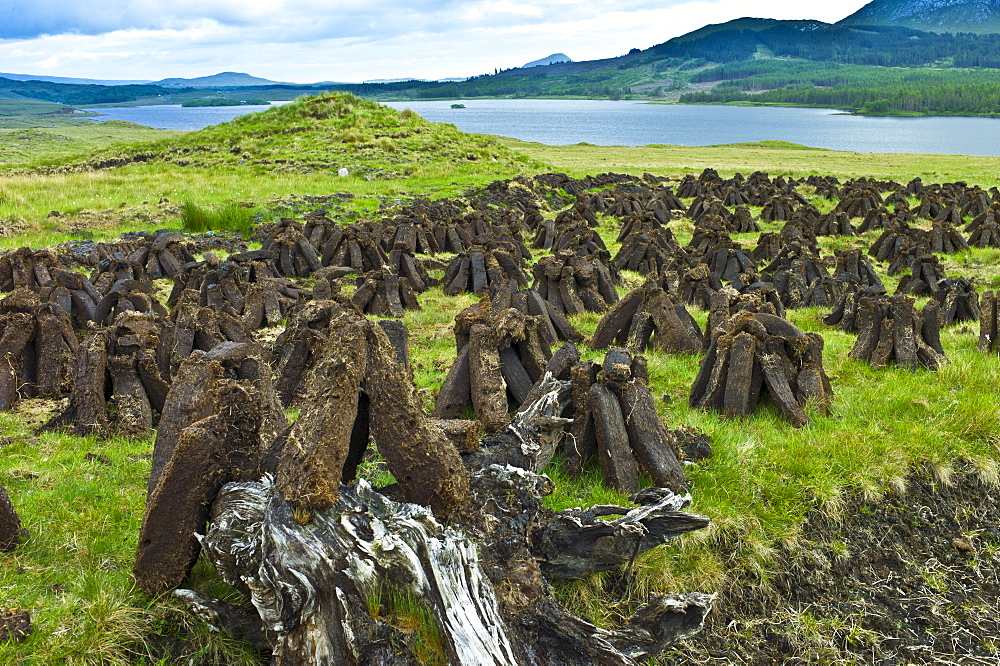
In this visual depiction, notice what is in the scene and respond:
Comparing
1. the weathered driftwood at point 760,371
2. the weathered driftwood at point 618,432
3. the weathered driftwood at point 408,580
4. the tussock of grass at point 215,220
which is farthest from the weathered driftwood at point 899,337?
the tussock of grass at point 215,220

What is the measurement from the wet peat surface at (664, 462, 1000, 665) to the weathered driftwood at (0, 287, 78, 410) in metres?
7.44

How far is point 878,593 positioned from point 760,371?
2.56m

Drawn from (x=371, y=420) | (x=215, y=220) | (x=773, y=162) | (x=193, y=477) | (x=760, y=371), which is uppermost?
(x=773, y=162)

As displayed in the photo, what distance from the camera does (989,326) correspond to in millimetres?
9023

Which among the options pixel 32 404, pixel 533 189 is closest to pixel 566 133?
pixel 533 189

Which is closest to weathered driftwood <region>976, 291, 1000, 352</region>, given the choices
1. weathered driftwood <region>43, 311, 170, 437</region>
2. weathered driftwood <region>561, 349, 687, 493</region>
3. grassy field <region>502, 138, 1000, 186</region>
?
weathered driftwood <region>561, 349, 687, 493</region>

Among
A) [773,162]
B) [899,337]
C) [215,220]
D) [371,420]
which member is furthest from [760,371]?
[773,162]

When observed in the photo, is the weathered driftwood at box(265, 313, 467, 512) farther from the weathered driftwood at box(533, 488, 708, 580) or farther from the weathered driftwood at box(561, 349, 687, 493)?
the weathered driftwood at box(561, 349, 687, 493)

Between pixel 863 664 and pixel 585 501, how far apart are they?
2122 millimetres

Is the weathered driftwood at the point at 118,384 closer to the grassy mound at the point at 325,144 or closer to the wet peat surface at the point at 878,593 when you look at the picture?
the wet peat surface at the point at 878,593

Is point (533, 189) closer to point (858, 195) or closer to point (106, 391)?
point (858, 195)

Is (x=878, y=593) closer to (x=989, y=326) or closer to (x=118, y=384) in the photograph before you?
(x=989, y=326)

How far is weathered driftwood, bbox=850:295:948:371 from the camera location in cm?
827

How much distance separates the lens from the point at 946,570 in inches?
206
